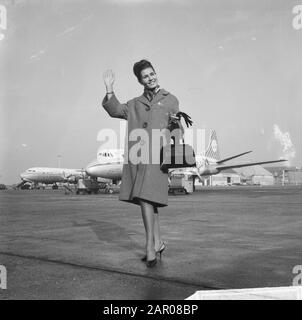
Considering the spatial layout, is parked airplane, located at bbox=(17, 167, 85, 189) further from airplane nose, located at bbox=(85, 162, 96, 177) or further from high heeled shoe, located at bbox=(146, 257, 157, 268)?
high heeled shoe, located at bbox=(146, 257, 157, 268)

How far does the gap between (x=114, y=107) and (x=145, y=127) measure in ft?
1.30

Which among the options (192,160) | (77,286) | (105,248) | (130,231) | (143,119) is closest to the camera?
(77,286)

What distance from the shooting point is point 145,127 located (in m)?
3.93

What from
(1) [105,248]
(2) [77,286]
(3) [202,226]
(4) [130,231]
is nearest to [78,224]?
(4) [130,231]

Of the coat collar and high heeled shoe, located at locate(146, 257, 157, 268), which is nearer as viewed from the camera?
high heeled shoe, located at locate(146, 257, 157, 268)

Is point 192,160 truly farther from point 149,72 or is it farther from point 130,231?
point 130,231

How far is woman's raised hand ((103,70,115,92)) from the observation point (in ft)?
13.3

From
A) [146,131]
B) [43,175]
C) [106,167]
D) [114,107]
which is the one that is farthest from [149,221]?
[43,175]

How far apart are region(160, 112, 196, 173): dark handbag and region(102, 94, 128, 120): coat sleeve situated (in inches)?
21.3

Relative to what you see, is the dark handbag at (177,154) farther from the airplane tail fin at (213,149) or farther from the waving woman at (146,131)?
the airplane tail fin at (213,149)

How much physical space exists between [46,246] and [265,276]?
2.85m

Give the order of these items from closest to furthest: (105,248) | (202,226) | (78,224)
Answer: (105,248) → (202,226) → (78,224)

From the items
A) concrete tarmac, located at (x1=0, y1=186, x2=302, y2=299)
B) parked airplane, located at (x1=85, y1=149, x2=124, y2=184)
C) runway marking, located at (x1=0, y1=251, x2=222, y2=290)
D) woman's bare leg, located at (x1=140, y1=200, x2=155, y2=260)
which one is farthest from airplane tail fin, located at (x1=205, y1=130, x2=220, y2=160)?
woman's bare leg, located at (x1=140, y1=200, x2=155, y2=260)
